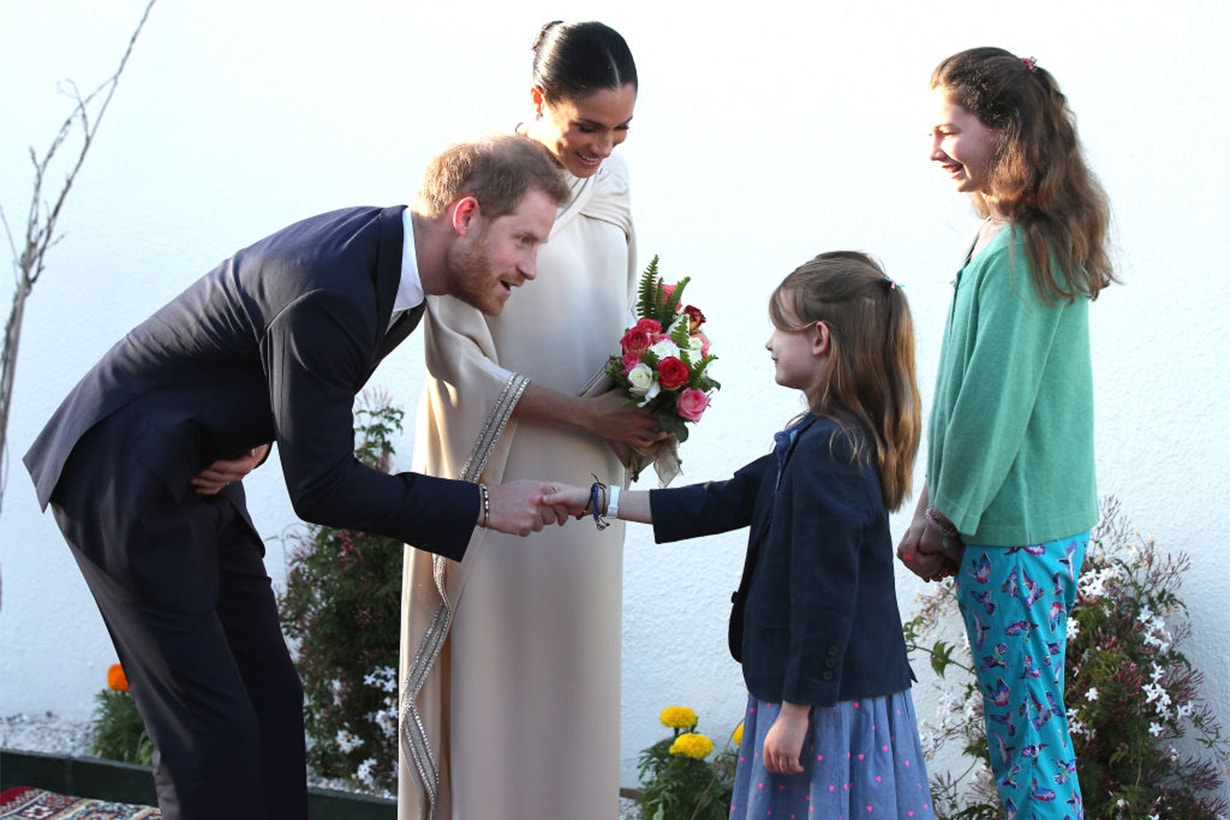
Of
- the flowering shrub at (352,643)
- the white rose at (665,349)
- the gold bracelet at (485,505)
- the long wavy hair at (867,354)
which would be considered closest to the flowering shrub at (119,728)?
the flowering shrub at (352,643)

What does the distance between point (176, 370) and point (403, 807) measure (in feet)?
4.04

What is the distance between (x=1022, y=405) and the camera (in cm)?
289

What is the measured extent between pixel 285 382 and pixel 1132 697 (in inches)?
96.9

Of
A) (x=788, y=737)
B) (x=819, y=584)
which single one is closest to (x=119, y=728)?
(x=788, y=737)

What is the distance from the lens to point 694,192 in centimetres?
461

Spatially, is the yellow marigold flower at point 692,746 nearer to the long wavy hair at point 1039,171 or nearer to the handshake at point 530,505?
the handshake at point 530,505

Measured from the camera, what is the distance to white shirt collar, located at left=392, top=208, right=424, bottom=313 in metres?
2.80

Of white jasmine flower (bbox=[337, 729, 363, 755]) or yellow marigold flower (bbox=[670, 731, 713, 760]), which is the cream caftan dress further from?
white jasmine flower (bbox=[337, 729, 363, 755])

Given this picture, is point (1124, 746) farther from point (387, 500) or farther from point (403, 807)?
point (387, 500)

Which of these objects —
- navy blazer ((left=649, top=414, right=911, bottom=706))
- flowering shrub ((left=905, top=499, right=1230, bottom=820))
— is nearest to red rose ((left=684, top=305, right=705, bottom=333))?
navy blazer ((left=649, top=414, right=911, bottom=706))

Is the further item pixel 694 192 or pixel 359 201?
pixel 359 201

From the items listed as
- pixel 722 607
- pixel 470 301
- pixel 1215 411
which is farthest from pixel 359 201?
pixel 1215 411

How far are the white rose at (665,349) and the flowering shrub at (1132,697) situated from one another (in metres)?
1.37

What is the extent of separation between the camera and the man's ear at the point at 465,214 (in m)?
2.79
